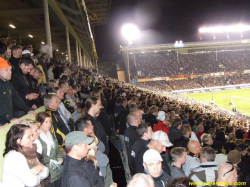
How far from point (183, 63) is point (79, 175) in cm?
6134

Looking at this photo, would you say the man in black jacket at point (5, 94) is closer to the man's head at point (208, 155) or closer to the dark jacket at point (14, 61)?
the dark jacket at point (14, 61)

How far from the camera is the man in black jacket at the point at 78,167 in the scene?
98.0 inches

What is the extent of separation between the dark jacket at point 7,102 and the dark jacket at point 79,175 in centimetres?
121

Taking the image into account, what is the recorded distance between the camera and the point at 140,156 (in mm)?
3898

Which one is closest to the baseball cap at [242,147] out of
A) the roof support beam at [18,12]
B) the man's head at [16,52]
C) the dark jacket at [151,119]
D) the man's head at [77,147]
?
the dark jacket at [151,119]

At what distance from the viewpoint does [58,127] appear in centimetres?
399

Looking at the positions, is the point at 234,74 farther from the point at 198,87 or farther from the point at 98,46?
the point at 98,46

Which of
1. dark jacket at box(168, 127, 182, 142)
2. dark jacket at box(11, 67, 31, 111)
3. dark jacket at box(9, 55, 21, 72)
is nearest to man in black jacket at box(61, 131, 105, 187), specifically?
dark jacket at box(11, 67, 31, 111)

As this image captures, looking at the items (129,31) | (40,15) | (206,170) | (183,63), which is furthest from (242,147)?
(129,31)

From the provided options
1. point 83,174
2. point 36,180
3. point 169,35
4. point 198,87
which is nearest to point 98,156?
point 83,174

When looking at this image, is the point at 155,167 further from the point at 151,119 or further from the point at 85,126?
the point at 151,119

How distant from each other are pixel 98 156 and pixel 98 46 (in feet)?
187

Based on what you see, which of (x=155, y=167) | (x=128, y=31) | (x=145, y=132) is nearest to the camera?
(x=155, y=167)

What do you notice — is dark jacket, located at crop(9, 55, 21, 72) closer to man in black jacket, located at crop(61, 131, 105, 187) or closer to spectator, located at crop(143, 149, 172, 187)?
man in black jacket, located at crop(61, 131, 105, 187)
